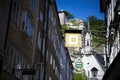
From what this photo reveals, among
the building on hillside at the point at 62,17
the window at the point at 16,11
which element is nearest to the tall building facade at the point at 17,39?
the window at the point at 16,11

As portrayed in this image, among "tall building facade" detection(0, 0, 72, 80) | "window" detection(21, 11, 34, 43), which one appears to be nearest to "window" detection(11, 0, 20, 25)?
"tall building facade" detection(0, 0, 72, 80)

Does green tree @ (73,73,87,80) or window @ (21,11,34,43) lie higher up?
window @ (21,11,34,43)

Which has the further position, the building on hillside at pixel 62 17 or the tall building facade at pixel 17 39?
the building on hillside at pixel 62 17

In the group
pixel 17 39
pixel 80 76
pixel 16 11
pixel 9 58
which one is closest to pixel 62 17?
pixel 80 76

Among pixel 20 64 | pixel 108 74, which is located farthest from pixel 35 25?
pixel 108 74

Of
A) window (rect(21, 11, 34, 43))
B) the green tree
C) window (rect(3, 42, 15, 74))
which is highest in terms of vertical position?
window (rect(21, 11, 34, 43))

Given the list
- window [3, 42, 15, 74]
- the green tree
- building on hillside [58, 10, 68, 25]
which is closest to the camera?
window [3, 42, 15, 74]

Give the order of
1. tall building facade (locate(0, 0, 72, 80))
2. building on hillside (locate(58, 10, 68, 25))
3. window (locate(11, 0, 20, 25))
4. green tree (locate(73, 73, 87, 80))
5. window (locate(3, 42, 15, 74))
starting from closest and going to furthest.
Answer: tall building facade (locate(0, 0, 72, 80)), window (locate(3, 42, 15, 74)), window (locate(11, 0, 20, 25)), green tree (locate(73, 73, 87, 80)), building on hillside (locate(58, 10, 68, 25))

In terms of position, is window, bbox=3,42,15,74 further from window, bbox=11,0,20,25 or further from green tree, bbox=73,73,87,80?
green tree, bbox=73,73,87,80

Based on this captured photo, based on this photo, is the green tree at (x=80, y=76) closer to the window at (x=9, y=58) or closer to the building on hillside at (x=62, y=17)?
the building on hillside at (x=62, y=17)

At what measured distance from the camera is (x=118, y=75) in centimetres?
1398

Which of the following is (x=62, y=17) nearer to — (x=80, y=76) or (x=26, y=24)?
(x=80, y=76)

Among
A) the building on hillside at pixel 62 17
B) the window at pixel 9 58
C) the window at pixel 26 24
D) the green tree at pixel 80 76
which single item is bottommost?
the green tree at pixel 80 76

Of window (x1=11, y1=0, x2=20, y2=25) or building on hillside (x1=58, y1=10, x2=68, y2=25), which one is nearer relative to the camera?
window (x1=11, y1=0, x2=20, y2=25)
